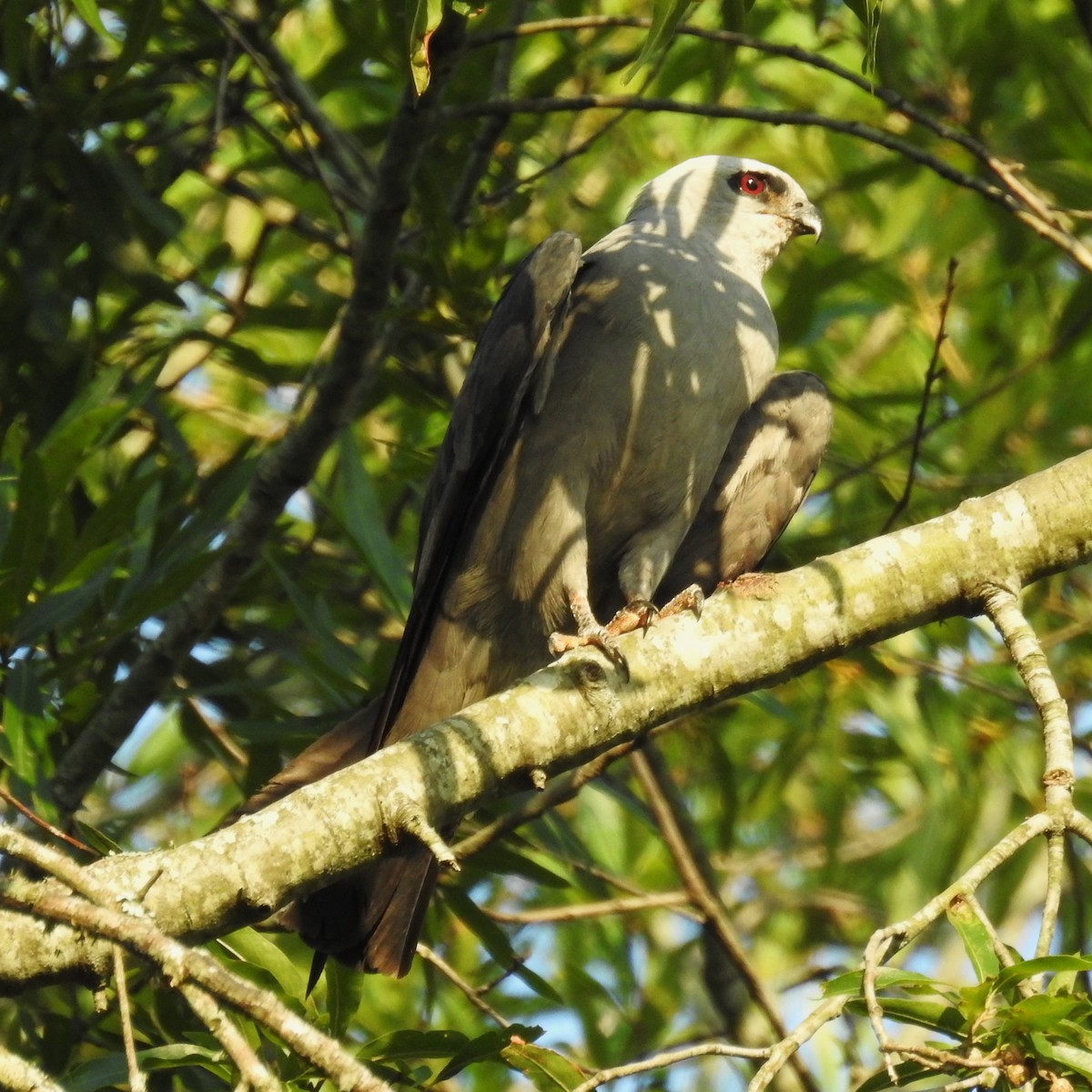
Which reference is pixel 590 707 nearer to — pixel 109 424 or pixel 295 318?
pixel 109 424

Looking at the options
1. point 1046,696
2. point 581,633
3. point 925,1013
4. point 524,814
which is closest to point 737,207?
point 581,633

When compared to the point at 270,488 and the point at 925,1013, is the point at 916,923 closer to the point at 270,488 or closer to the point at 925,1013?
the point at 925,1013

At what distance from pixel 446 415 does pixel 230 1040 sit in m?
3.73

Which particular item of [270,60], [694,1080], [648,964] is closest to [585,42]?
[270,60]

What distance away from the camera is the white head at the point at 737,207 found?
5707mm

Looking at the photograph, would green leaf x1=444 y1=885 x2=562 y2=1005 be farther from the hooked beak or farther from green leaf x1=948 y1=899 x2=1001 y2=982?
the hooked beak

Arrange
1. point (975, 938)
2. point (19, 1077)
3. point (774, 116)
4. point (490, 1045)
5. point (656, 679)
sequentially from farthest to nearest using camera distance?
1. point (774, 116)
2. point (656, 679)
3. point (490, 1045)
4. point (975, 938)
5. point (19, 1077)

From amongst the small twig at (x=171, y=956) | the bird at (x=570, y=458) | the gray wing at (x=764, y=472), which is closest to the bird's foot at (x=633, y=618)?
the bird at (x=570, y=458)

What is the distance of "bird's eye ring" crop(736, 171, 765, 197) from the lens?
5.85 meters

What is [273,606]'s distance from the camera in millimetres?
5820

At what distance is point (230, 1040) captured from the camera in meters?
2.26

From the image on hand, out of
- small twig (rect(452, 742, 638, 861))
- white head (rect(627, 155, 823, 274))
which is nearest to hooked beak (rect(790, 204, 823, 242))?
white head (rect(627, 155, 823, 274))

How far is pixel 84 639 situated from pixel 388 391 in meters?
1.54

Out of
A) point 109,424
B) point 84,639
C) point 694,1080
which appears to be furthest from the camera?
point 694,1080
